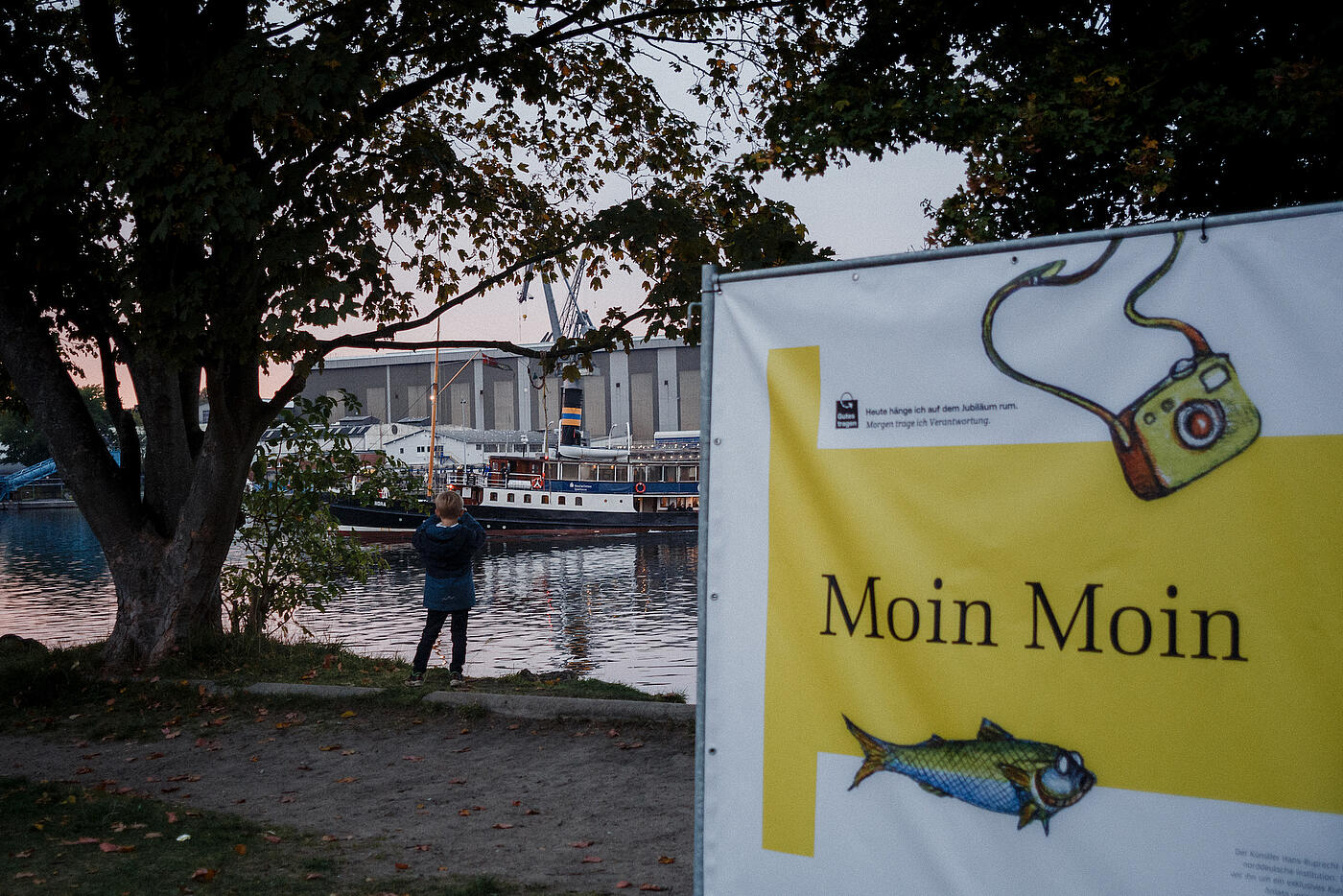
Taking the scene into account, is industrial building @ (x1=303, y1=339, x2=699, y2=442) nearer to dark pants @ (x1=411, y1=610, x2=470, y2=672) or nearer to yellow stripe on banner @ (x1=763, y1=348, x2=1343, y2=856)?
dark pants @ (x1=411, y1=610, x2=470, y2=672)

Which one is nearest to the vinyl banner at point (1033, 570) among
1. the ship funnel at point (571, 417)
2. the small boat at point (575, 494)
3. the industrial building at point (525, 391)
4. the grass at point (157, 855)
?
the grass at point (157, 855)

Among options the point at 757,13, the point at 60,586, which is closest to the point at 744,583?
the point at 757,13

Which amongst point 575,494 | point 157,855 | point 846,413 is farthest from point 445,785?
point 575,494

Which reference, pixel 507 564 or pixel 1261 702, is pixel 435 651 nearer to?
pixel 1261 702

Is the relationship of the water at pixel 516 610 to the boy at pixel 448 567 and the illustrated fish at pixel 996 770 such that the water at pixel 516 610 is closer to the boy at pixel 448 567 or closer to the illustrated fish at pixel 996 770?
the boy at pixel 448 567

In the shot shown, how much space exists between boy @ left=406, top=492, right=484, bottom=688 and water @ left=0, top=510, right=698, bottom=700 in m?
2.46

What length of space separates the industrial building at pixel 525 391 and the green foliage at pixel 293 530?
218ft

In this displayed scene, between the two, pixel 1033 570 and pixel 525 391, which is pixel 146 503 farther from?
pixel 525 391

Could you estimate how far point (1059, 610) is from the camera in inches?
106

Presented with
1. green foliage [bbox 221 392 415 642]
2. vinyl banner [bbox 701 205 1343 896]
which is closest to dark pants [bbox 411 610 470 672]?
green foliage [bbox 221 392 415 642]

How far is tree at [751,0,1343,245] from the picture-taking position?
29.7 ft

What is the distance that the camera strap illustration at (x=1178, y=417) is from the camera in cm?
255

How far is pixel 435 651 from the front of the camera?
15.5m

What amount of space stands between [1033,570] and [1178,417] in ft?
1.64
